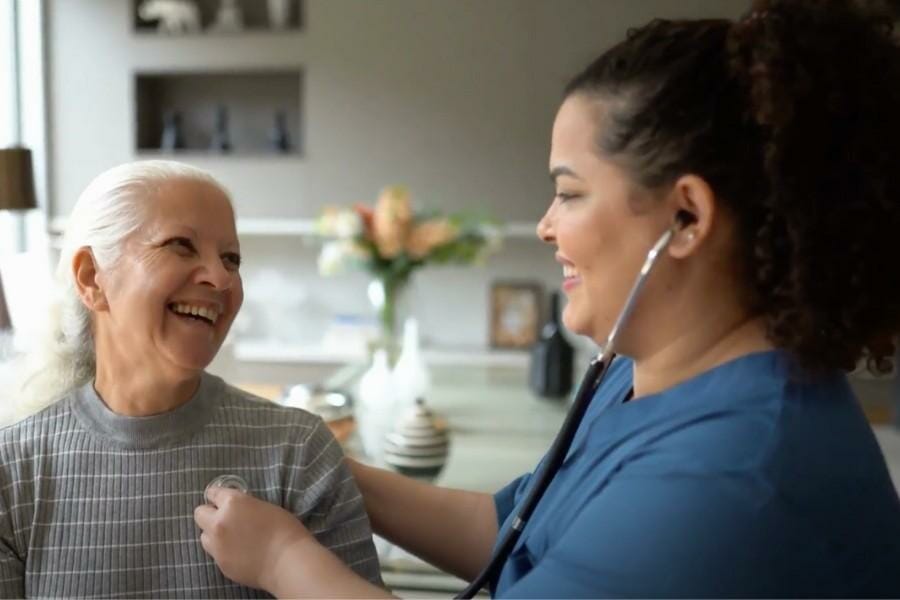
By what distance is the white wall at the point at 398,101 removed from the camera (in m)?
3.85

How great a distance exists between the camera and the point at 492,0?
3836 millimetres

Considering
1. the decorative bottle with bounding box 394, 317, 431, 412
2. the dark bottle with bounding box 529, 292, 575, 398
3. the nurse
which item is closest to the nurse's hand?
the nurse

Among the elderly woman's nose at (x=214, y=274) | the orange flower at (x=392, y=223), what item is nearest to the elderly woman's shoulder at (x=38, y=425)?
the elderly woman's nose at (x=214, y=274)

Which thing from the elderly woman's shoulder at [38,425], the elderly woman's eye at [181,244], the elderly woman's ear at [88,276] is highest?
the elderly woman's eye at [181,244]

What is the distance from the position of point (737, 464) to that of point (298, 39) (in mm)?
3574

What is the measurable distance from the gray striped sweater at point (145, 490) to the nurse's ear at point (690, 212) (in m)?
0.49

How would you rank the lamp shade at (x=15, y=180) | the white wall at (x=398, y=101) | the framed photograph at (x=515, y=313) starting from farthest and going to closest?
1. the framed photograph at (x=515, y=313)
2. the white wall at (x=398, y=101)
3. the lamp shade at (x=15, y=180)

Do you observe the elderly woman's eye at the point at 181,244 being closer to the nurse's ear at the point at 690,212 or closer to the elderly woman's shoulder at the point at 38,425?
the elderly woman's shoulder at the point at 38,425

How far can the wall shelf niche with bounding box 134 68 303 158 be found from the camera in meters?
4.27

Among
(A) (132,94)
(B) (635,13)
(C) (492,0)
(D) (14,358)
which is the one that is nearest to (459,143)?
(C) (492,0)

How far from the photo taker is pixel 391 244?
2.47 m

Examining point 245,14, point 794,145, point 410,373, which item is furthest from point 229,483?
point 245,14

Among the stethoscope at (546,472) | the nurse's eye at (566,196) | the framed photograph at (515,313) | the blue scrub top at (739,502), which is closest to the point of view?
the blue scrub top at (739,502)

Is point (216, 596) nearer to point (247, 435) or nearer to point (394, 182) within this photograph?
point (247, 435)
